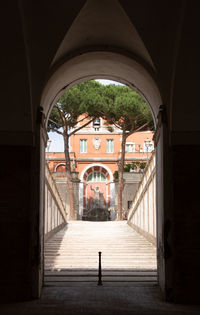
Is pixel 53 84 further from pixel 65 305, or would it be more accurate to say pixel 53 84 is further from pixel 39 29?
pixel 65 305

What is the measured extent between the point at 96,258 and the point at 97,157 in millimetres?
32454

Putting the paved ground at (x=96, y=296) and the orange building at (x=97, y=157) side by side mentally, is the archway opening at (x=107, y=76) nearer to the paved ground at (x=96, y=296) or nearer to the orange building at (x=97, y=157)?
the paved ground at (x=96, y=296)

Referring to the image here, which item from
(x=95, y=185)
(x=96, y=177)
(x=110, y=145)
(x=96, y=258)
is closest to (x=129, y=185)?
(x=95, y=185)

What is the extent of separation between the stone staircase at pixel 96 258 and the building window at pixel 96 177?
2778 cm

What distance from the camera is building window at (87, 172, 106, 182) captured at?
141 feet

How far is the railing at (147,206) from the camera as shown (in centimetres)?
1216

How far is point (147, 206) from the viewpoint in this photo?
44.9 feet

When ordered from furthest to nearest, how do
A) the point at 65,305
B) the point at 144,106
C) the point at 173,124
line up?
1. the point at 144,106
2. the point at 173,124
3. the point at 65,305

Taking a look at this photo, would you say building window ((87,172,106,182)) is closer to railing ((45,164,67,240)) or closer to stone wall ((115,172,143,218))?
stone wall ((115,172,143,218))

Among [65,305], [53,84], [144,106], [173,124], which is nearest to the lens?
[65,305]

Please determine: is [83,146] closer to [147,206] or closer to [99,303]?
[147,206]

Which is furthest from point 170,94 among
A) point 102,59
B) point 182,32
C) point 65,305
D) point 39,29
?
point 65,305

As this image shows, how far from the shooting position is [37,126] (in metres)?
6.68

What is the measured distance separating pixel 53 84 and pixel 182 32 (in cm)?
268
